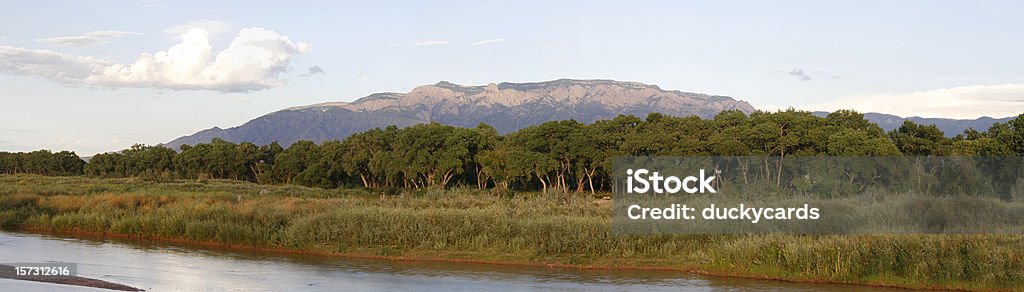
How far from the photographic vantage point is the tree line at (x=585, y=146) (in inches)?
2547

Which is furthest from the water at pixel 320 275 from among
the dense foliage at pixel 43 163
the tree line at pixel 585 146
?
the dense foliage at pixel 43 163

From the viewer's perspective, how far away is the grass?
78.7ft

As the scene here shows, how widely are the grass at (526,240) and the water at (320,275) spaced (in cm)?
93

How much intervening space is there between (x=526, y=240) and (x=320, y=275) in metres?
7.20

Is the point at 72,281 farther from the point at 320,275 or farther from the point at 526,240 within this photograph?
the point at 526,240

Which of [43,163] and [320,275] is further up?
[43,163]

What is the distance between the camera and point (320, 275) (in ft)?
82.7

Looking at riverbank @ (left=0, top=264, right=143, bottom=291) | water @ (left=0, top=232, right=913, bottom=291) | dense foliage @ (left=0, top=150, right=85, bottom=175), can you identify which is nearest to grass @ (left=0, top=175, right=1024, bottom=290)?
water @ (left=0, top=232, right=913, bottom=291)

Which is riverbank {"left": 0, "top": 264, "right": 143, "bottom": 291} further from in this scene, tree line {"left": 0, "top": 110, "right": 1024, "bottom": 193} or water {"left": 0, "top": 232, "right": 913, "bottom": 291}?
tree line {"left": 0, "top": 110, "right": 1024, "bottom": 193}

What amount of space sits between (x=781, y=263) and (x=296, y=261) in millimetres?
14544

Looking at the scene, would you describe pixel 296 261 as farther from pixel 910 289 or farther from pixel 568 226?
pixel 910 289

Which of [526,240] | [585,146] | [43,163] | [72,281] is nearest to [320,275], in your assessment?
[72,281]

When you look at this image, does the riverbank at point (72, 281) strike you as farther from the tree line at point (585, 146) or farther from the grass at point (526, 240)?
the tree line at point (585, 146)

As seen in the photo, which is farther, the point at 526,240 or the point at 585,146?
the point at 585,146
